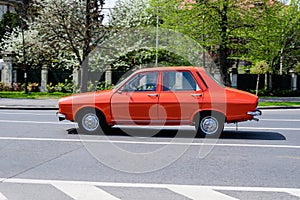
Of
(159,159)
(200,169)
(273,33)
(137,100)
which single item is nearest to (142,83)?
(137,100)

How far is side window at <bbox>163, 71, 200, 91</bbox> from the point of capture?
36.8 ft

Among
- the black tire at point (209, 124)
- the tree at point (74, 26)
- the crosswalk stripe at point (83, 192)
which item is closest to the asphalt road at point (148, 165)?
the crosswalk stripe at point (83, 192)

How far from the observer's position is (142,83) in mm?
11523

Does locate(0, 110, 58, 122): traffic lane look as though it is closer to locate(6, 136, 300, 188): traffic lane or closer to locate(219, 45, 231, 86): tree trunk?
locate(6, 136, 300, 188): traffic lane

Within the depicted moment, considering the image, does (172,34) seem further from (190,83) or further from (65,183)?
(65,183)

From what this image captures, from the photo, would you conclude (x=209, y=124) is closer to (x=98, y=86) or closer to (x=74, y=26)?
(x=74, y=26)

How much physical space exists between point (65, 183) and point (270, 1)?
93.5ft

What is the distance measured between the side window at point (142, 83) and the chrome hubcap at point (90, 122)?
1099 millimetres

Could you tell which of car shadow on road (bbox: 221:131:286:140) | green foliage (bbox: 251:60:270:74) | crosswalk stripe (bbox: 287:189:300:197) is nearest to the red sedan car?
car shadow on road (bbox: 221:131:286:140)

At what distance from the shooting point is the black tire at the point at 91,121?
11742mm

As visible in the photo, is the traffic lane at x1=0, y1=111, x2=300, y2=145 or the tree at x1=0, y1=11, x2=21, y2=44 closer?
the traffic lane at x1=0, y1=111, x2=300, y2=145

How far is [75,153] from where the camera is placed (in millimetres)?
Answer: 9211

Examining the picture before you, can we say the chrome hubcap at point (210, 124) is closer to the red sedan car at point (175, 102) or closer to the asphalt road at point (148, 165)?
the red sedan car at point (175, 102)

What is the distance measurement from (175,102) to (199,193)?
506cm
